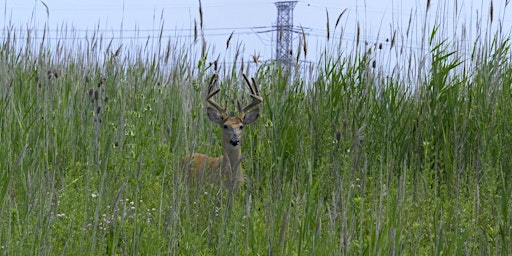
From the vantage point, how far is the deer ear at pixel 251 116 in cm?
522

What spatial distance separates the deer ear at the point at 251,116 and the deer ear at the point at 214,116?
242mm

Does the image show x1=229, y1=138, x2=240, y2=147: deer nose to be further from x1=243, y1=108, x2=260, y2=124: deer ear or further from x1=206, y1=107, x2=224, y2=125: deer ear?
x1=206, y1=107, x2=224, y2=125: deer ear

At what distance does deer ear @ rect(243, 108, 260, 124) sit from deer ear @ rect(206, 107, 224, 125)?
0.24 m

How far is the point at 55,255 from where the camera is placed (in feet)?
8.90

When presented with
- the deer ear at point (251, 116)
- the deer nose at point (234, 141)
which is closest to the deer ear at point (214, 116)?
the deer ear at point (251, 116)

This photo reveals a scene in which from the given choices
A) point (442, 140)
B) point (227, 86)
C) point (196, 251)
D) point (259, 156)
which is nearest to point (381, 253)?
point (196, 251)

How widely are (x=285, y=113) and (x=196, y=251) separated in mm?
1869

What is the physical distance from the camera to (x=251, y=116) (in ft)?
17.3

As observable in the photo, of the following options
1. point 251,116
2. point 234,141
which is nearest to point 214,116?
point 251,116

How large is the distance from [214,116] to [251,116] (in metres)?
0.35

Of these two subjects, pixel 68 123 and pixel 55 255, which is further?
pixel 68 123

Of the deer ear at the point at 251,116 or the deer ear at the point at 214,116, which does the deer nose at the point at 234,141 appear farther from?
the deer ear at the point at 214,116

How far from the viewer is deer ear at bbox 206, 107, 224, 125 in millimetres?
5449

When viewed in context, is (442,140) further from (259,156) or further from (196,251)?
(196,251)
